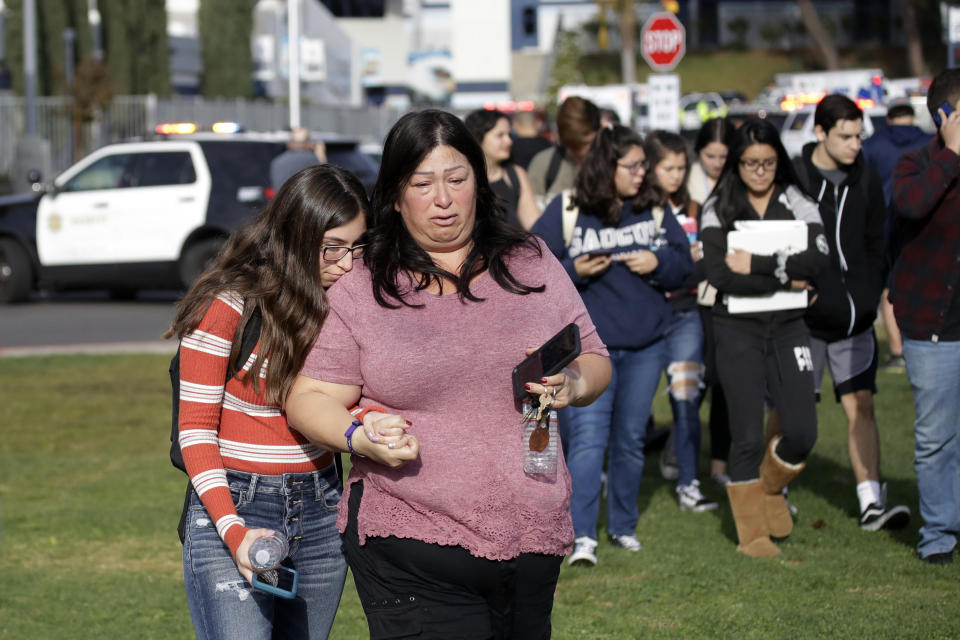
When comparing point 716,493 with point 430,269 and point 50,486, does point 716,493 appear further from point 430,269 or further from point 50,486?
point 430,269

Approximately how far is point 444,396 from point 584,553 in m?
3.46

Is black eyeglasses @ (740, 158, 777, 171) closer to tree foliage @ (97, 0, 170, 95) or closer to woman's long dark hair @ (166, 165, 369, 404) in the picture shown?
woman's long dark hair @ (166, 165, 369, 404)

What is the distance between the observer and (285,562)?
3520mm

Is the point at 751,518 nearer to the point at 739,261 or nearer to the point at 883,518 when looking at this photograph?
the point at 883,518

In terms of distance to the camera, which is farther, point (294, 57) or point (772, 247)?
point (294, 57)

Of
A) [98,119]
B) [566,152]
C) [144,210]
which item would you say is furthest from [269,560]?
[98,119]

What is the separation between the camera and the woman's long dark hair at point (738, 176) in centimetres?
645

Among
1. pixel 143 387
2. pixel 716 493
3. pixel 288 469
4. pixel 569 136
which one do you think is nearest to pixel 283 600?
pixel 288 469

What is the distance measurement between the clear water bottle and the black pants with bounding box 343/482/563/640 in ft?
0.70

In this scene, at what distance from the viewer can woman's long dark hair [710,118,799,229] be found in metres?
6.45

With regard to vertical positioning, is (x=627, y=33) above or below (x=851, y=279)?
above

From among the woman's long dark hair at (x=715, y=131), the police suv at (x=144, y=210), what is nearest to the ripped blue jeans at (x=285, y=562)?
the woman's long dark hair at (x=715, y=131)

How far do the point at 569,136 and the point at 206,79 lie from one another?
46.1 metres

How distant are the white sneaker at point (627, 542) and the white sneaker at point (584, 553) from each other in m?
0.30
